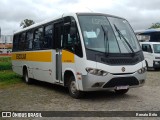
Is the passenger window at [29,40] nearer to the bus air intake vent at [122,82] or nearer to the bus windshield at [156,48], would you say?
the bus air intake vent at [122,82]

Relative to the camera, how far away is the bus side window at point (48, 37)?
1341 cm

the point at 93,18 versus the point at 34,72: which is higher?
the point at 93,18

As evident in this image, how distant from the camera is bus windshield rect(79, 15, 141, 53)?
10742 mm

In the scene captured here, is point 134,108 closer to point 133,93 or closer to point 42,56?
point 133,93

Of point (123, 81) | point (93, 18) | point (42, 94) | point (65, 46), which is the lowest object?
point (42, 94)

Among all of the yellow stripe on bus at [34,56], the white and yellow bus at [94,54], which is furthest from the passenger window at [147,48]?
the white and yellow bus at [94,54]

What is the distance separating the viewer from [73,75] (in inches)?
449

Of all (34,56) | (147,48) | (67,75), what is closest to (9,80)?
(34,56)

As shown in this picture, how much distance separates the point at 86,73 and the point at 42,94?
3204 mm

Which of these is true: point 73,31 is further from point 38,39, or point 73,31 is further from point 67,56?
point 38,39

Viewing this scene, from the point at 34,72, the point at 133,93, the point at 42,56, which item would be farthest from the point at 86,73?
the point at 34,72

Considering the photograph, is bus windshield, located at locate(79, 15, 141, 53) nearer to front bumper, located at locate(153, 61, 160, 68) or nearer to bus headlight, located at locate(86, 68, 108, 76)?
bus headlight, located at locate(86, 68, 108, 76)

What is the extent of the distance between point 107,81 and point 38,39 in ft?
18.7

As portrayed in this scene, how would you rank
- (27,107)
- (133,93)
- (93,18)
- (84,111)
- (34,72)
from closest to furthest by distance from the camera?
(84,111) < (27,107) < (93,18) < (133,93) < (34,72)
